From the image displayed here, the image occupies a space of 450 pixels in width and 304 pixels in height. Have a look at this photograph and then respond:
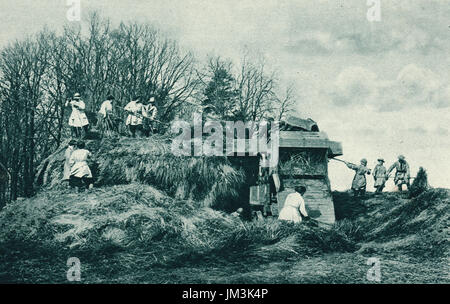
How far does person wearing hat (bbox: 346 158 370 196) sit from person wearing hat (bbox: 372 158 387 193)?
44 cm

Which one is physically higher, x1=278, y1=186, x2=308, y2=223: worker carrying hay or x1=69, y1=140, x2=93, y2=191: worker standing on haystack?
x1=69, y1=140, x2=93, y2=191: worker standing on haystack

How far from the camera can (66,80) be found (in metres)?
21.9

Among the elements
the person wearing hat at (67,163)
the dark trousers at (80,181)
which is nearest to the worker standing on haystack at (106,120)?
the person wearing hat at (67,163)

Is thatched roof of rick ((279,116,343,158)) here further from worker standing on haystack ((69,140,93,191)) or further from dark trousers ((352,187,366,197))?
worker standing on haystack ((69,140,93,191))

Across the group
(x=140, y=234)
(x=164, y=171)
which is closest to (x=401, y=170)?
(x=164, y=171)

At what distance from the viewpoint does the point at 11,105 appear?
2158 centimetres

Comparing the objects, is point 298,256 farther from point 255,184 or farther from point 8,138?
point 8,138

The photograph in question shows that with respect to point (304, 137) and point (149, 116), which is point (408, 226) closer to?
point (304, 137)

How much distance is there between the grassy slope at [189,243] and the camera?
23.6 feet

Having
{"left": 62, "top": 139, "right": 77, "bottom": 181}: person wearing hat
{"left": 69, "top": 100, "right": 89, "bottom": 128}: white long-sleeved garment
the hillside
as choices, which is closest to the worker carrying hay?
the hillside

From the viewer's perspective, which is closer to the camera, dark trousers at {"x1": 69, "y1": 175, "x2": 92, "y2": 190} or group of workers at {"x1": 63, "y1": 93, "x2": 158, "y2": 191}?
dark trousers at {"x1": 69, "y1": 175, "x2": 92, "y2": 190}

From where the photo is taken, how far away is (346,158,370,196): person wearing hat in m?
15.0
